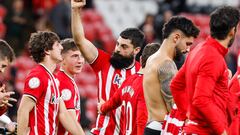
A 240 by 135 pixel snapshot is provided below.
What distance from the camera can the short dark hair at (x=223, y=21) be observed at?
27.5ft

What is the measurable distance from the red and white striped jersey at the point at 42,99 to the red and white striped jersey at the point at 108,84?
3.98 feet

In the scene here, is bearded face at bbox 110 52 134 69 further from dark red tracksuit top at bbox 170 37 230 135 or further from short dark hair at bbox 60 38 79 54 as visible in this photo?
dark red tracksuit top at bbox 170 37 230 135

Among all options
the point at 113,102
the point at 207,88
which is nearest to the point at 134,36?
the point at 113,102

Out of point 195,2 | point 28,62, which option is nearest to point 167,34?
point 28,62

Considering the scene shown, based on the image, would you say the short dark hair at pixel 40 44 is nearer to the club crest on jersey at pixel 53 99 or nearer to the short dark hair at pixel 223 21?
the club crest on jersey at pixel 53 99

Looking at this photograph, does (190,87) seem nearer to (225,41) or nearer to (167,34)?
(225,41)

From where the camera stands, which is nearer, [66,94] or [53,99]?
[53,99]

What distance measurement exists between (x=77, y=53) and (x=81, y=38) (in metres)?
0.43

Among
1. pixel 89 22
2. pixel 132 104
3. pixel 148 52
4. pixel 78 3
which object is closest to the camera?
pixel 78 3

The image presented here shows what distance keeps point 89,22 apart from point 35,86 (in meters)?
11.3

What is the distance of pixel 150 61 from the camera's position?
962 centimetres

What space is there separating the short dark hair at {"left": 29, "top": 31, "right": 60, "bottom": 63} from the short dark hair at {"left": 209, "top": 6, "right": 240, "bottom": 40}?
7.08ft

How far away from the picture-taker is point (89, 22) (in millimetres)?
20766

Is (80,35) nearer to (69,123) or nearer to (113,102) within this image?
(113,102)
